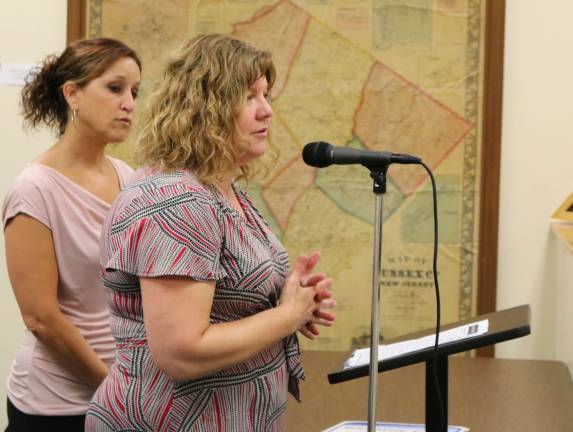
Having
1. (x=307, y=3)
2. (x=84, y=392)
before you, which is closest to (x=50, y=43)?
(x=307, y=3)

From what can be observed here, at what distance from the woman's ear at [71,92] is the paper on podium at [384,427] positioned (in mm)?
907

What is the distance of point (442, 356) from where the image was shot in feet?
5.40

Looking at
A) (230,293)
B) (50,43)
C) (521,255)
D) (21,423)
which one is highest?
(50,43)

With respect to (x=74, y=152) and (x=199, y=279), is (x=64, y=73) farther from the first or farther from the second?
(x=199, y=279)

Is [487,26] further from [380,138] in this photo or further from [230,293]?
[230,293]

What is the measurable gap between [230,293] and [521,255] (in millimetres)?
1719

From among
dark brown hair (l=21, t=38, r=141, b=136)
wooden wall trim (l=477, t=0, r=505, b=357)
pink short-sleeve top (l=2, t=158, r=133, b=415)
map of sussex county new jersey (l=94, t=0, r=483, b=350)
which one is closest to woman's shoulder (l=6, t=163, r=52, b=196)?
pink short-sleeve top (l=2, t=158, r=133, b=415)

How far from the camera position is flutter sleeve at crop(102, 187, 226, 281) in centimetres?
147

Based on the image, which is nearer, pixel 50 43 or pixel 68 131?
pixel 68 131

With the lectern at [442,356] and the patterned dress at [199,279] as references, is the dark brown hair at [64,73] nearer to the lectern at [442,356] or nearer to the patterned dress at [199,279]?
the patterned dress at [199,279]

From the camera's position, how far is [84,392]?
1.99m

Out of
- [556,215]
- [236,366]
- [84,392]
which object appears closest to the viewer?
[236,366]

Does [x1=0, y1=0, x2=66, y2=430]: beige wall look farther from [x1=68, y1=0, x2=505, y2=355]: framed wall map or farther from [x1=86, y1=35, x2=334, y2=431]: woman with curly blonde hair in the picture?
[x1=86, y1=35, x2=334, y2=431]: woman with curly blonde hair

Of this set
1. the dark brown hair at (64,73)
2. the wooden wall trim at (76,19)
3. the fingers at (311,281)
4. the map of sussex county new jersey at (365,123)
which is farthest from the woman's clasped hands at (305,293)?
the wooden wall trim at (76,19)
